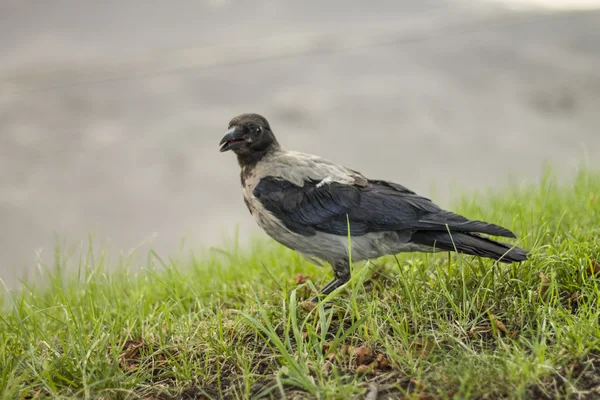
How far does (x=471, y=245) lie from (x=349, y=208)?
0.69 m

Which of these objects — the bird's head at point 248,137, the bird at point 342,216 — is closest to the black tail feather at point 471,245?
the bird at point 342,216

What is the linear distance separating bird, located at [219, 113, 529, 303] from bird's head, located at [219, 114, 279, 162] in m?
0.04

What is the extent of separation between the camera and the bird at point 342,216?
3340 millimetres

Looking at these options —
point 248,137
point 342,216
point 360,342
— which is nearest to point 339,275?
point 342,216

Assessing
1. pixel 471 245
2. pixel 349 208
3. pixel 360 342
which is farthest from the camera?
pixel 349 208

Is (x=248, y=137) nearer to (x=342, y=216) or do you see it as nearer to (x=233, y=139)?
(x=233, y=139)

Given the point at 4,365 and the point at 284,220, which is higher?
the point at 284,220

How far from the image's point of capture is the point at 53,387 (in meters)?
2.66

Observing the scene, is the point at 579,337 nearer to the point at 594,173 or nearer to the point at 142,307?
the point at 142,307

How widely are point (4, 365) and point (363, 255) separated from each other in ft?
6.37

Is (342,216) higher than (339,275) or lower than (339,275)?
higher

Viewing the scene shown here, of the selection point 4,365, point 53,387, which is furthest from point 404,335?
point 4,365

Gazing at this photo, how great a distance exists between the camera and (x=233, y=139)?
3764mm

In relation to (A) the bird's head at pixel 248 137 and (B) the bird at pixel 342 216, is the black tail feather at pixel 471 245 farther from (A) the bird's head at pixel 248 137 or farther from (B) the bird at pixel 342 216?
(A) the bird's head at pixel 248 137
